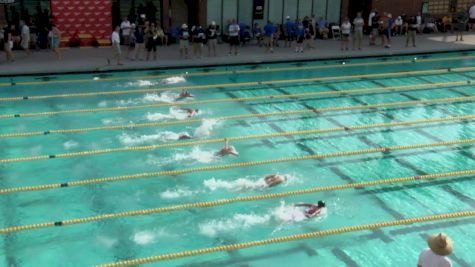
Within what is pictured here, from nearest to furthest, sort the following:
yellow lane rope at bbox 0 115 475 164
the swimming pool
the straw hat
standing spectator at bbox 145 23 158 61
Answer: the straw hat → the swimming pool → yellow lane rope at bbox 0 115 475 164 → standing spectator at bbox 145 23 158 61

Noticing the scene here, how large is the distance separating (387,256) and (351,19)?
835 inches

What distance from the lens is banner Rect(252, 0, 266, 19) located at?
25.6 metres

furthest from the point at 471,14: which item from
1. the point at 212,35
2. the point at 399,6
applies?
the point at 212,35

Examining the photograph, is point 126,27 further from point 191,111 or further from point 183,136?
point 183,136

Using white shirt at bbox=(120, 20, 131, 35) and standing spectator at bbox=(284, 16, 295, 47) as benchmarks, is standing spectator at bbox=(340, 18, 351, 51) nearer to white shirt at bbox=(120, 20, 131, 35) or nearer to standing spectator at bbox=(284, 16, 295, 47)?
standing spectator at bbox=(284, 16, 295, 47)

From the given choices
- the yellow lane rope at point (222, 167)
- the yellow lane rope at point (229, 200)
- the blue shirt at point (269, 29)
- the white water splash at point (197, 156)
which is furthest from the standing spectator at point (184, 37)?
the yellow lane rope at point (229, 200)

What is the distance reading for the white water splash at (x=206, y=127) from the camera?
13.4m

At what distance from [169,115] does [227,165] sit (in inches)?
148

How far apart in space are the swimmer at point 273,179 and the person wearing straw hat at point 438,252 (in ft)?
15.5

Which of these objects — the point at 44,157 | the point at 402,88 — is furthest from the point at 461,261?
the point at 402,88

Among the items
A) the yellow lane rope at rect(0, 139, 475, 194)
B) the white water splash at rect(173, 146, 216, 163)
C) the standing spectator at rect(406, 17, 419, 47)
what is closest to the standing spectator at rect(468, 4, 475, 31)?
the standing spectator at rect(406, 17, 419, 47)

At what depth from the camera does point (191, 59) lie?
2075 cm

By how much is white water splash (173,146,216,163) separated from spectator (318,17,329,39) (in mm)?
15037

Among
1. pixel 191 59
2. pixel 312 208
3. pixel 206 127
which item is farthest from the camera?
pixel 191 59
